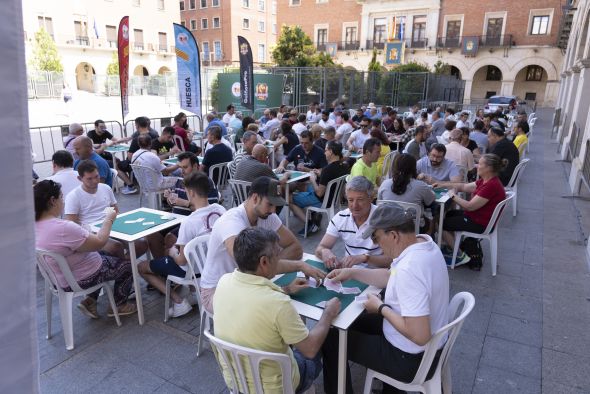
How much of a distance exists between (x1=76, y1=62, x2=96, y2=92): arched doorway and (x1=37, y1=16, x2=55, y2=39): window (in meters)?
3.90

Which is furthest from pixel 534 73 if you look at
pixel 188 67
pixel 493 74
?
pixel 188 67

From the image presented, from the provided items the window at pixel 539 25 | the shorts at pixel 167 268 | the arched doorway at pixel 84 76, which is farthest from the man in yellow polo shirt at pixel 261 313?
the arched doorway at pixel 84 76

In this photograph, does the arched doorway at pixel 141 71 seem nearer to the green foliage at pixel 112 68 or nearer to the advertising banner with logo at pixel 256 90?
the green foliage at pixel 112 68

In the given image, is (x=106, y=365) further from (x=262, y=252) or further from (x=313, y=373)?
(x=262, y=252)

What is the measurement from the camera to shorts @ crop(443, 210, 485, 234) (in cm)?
445

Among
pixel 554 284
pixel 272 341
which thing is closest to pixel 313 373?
pixel 272 341

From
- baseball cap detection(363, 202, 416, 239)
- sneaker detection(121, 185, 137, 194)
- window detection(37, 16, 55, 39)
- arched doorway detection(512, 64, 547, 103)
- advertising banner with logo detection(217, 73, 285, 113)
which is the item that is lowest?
sneaker detection(121, 185, 137, 194)

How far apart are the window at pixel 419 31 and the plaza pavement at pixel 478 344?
116 feet

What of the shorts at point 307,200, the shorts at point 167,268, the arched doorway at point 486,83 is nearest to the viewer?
the shorts at point 167,268

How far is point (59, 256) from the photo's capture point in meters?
2.97

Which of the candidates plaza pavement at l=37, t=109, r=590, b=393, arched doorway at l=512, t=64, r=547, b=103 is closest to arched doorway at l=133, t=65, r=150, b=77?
arched doorway at l=512, t=64, r=547, b=103

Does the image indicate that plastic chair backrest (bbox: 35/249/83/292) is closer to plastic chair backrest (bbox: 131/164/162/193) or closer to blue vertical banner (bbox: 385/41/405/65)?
plastic chair backrest (bbox: 131/164/162/193)

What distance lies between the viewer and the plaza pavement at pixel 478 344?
9.28ft

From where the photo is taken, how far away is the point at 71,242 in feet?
9.87
